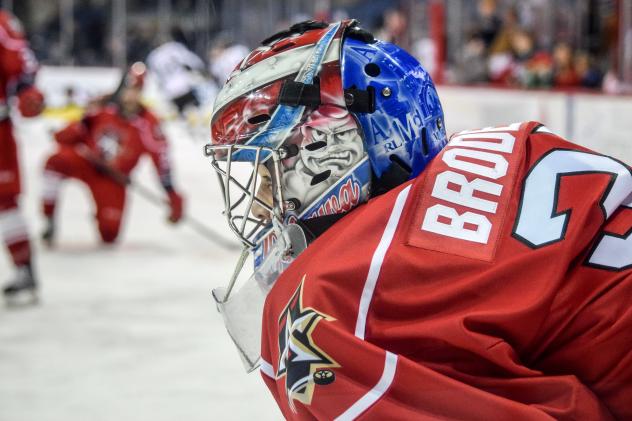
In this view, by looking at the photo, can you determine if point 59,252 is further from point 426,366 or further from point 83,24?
point 83,24

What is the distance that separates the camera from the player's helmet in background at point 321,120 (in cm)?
107

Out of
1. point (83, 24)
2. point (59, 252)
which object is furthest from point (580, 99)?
point (83, 24)

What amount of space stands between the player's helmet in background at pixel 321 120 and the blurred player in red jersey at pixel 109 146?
367cm

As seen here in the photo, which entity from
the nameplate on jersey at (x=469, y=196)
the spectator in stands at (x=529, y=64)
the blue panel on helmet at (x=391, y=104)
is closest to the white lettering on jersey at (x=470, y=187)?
the nameplate on jersey at (x=469, y=196)

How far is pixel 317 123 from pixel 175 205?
3522mm

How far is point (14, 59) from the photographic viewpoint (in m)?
3.24

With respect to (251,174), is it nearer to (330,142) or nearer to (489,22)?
(330,142)

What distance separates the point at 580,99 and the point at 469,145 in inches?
79.2

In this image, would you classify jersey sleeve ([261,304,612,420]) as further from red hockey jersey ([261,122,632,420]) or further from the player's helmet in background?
the player's helmet in background

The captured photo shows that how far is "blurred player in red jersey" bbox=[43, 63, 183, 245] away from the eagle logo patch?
3.89 meters

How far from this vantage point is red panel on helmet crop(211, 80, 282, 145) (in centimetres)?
108

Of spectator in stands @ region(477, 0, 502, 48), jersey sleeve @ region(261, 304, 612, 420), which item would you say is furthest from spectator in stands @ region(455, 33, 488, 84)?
jersey sleeve @ region(261, 304, 612, 420)

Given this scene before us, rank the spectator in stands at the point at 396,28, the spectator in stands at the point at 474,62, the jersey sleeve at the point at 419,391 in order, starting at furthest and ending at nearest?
the spectator in stands at the point at 396,28 → the spectator in stands at the point at 474,62 → the jersey sleeve at the point at 419,391

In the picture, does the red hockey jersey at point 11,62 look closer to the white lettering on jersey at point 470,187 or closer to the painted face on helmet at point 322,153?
the painted face on helmet at point 322,153
